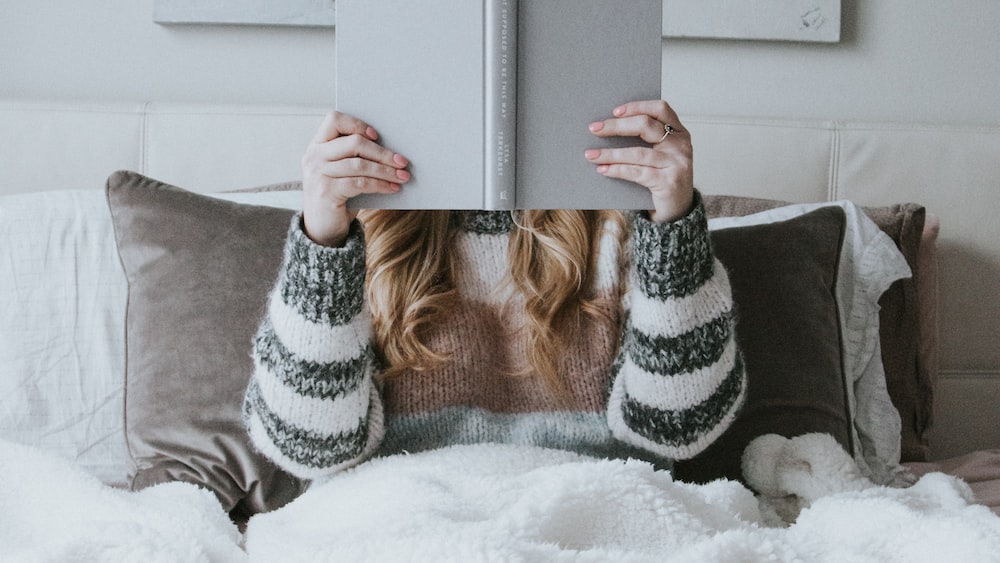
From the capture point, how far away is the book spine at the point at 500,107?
0.79 metres

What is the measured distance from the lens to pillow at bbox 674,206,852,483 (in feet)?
3.68

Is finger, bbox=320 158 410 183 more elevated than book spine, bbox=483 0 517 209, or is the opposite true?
book spine, bbox=483 0 517 209

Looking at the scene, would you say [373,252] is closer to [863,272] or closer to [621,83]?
[621,83]

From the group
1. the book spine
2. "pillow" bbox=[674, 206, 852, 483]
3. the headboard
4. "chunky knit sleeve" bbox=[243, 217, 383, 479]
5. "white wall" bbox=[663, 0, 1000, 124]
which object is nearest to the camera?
the book spine

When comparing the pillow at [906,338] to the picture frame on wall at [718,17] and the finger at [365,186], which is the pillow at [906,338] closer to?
the picture frame on wall at [718,17]

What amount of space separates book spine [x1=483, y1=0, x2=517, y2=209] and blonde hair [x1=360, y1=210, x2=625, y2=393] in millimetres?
→ 244

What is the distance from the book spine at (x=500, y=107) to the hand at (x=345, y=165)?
83mm

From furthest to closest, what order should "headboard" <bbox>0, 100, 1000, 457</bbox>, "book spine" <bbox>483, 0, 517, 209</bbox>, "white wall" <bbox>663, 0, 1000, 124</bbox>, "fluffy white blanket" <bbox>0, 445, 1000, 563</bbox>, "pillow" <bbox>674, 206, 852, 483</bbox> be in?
1. "white wall" <bbox>663, 0, 1000, 124</bbox>
2. "headboard" <bbox>0, 100, 1000, 457</bbox>
3. "pillow" <bbox>674, 206, 852, 483</bbox>
4. "book spine" <bbox>483, 0, 517, 209</bbox>
5. "fluffy white blanket" <bbox>0, 445, 1000, 563</bbox>

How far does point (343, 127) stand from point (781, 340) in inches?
26.0

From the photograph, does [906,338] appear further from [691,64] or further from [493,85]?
[493,85]

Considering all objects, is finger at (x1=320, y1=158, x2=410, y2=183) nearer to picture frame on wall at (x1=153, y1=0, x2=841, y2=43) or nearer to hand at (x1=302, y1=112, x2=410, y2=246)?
hand at (x1=302, y1=112, x2=410, y2=246)

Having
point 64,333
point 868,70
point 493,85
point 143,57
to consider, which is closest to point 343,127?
point 493,85

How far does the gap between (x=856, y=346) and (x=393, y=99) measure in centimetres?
81

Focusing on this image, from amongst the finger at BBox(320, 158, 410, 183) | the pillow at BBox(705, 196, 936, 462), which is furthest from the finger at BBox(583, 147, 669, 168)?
the pillow at BBox(705, 196, 936, 462)
